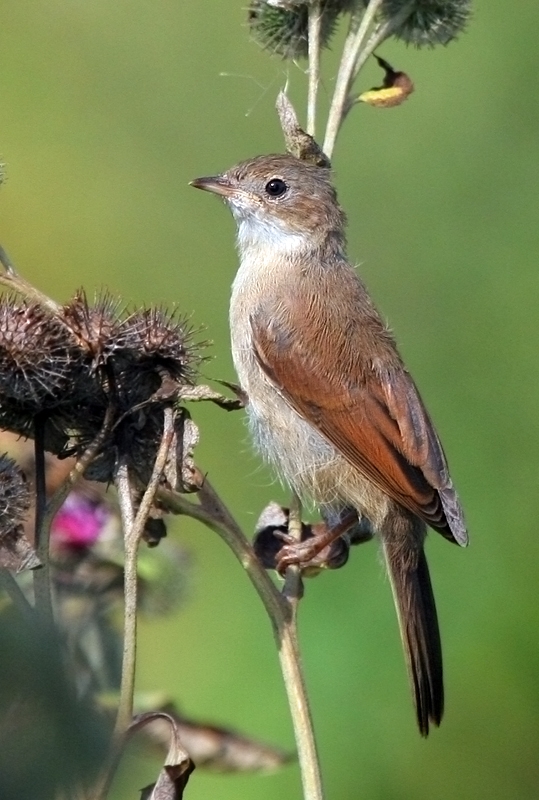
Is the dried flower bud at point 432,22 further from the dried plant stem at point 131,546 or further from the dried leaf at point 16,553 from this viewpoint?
the dried leaf at point 16,553

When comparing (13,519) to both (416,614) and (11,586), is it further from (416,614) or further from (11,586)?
(416,614)

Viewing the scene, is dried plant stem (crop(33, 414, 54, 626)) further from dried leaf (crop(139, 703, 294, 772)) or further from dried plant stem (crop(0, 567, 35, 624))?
dried leaf (crop(139, 703, 294, 772))

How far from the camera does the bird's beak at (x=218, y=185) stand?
375 centimetres

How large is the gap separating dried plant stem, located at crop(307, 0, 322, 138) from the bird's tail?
1156 mm

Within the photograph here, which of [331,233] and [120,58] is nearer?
[331,233]

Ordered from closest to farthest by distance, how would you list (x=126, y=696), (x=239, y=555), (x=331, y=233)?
(x=126, y=696)
(x=239, y=555)
(x=331, y=233)

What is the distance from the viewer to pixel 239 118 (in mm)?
7652

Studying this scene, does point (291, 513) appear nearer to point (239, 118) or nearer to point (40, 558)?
point (40, 558)

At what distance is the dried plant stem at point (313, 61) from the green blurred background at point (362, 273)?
1.38 meters

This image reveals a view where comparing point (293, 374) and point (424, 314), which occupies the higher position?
point (424, 314)

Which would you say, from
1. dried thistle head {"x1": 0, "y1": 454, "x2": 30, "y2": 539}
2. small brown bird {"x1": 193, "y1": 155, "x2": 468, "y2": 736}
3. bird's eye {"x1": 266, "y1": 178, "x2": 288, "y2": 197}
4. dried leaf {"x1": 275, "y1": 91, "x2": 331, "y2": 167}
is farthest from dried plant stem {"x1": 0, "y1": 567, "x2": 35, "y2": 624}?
bird's eye {"x1": 266, "y1": 178, "x2": 288, "y2": 197}

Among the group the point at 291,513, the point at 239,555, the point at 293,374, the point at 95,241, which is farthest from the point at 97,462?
the point at 95,241

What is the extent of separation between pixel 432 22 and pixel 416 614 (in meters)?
1.69

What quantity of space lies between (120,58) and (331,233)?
5.04 m
